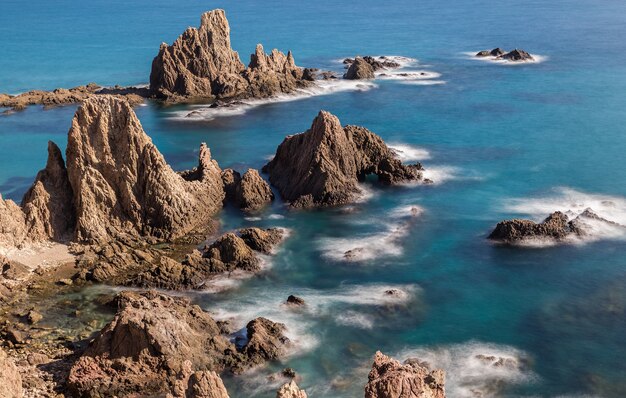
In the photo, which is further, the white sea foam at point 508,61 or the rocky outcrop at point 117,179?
the white sea foam at point 508,61

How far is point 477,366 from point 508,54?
104 meters

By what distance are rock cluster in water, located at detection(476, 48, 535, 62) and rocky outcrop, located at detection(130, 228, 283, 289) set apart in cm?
9110

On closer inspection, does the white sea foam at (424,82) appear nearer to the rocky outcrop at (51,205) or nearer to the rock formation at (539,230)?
A: the rock formation at (539,230)

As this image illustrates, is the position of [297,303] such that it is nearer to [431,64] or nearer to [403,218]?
[403,218]

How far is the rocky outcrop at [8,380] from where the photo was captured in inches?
1286

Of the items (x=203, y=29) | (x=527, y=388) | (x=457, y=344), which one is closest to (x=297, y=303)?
(x=457, y=344)

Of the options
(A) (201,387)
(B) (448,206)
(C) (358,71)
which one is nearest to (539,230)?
(B) (448,206)

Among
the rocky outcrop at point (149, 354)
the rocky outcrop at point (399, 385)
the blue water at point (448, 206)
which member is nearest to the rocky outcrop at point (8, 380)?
the rocky outcrop at point (149, 354)

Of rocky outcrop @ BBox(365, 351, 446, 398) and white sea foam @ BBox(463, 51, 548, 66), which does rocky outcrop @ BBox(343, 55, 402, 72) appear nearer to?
white sea foam @ BBox(463, 51, 548, 66)

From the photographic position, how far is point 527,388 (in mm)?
39812

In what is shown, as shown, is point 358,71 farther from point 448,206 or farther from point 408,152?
point 448,206

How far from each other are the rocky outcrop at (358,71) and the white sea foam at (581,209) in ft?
181

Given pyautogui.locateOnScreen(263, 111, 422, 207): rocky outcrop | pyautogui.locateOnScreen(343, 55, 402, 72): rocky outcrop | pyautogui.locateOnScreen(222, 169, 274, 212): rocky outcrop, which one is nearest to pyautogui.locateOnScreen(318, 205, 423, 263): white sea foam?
pyautogui.locateOnScreen(263, 111, 422, 207): rocky outcrop

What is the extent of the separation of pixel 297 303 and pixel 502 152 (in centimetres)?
4330
